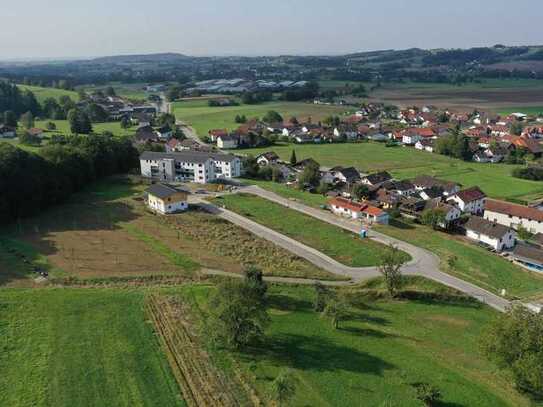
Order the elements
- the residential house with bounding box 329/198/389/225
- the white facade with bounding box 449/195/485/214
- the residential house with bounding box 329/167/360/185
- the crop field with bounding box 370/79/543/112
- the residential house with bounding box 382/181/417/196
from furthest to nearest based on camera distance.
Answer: the crop field with bounding box 370/79/543/112, the residential house with bounding box 329/167/360/185, the residential house with bounding box 382/181/417/196, the white facade with bounding box 449/195/485/214, the residential house with bounding box 329/198/389/225

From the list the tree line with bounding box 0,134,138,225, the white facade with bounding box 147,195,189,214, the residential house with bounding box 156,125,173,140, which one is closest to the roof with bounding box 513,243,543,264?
the white facade with bounding box 147,195,189,214

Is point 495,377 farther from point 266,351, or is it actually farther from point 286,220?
point 286,220

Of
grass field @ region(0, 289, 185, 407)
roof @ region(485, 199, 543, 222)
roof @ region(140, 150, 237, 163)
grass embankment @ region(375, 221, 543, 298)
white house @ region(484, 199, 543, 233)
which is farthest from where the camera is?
roof @ region(140, 150, 237, 163)

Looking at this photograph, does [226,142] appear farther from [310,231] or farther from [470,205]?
[470,205]

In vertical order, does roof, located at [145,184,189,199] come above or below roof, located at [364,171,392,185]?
above

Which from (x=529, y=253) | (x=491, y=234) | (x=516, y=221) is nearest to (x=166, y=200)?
(x=491, y=234)

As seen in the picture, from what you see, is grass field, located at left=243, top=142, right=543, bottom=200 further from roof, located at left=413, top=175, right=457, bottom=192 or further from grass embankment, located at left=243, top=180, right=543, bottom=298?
grass embankment, located at left=243, top=180, right=543, bottom=298
